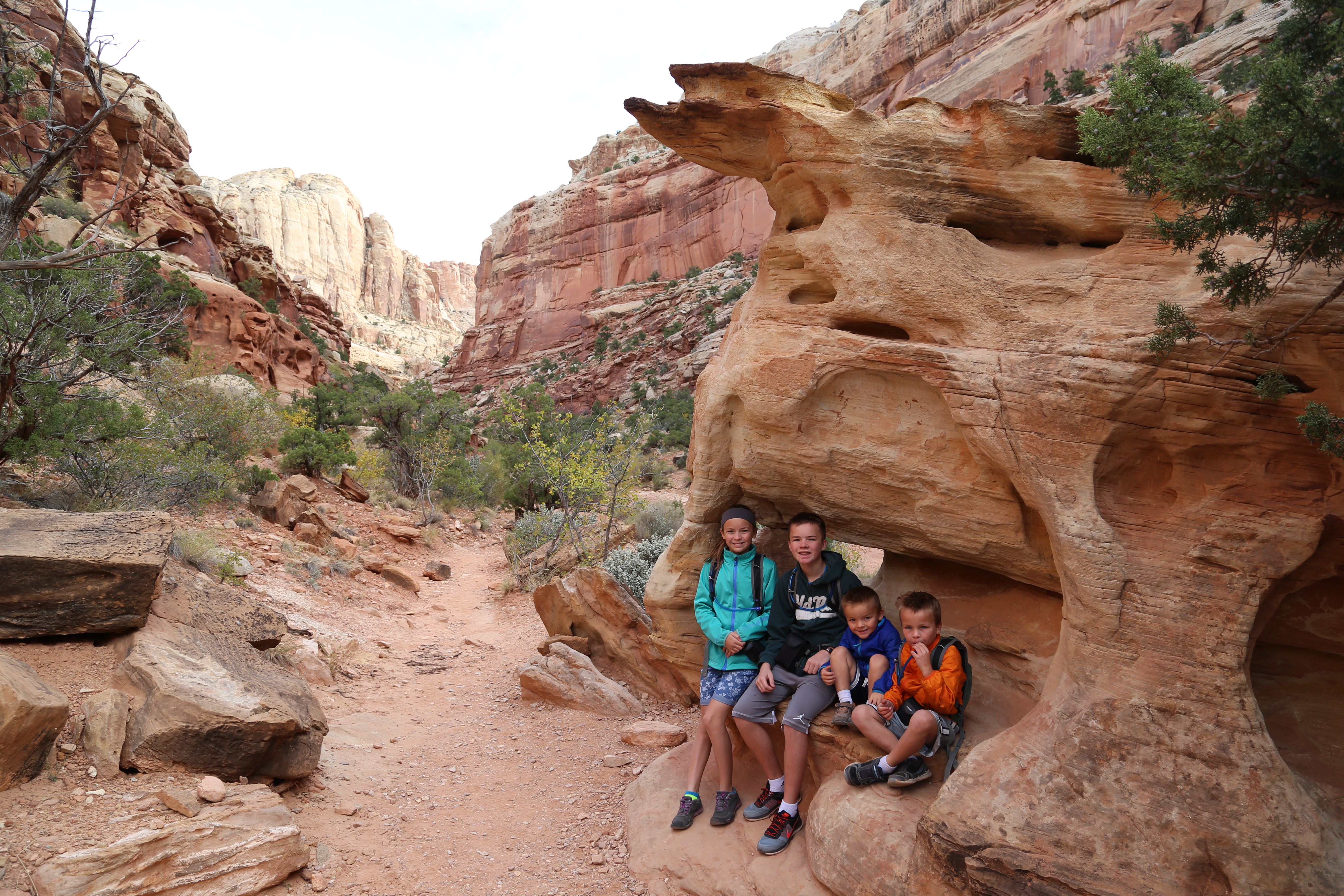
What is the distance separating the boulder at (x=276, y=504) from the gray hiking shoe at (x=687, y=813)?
961 cm

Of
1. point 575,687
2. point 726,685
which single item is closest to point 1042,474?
point 726,685

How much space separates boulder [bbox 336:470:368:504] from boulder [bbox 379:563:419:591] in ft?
15.2

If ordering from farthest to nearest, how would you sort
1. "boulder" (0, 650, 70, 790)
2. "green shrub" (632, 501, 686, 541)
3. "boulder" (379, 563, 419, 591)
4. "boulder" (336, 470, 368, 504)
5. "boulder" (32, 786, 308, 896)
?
"boulder" (336, 470, 368, 504) → "green shrub" (632, 501, 686, 541) → "boulder" (379, 563, 419, 591) → "boulder" (0, 650, 70, 790) → "boulder" (32, 786, 308, 896)

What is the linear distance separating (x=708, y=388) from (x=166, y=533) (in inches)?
155

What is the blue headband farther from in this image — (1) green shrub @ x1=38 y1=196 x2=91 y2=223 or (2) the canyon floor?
(1) green shrub @ x1=38 y1=196 x2=91 y2=223

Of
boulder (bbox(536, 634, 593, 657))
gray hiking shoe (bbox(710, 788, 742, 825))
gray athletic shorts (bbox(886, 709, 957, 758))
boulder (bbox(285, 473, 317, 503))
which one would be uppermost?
gray athletic shorts (bbox(886, 709, 957, 758))

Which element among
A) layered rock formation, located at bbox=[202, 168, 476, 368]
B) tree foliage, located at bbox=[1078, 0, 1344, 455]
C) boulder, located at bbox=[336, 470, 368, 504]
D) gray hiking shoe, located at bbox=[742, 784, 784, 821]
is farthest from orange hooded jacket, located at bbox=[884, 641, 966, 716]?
layered rock formation, located at bbox=[202, 168, 476, 368]

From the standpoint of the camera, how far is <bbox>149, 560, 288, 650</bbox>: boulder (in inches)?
190

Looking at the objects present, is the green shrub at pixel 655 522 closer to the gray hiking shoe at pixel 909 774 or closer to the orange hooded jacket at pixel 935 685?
the orange hooded jacket at pixel 935 685

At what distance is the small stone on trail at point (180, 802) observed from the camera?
3.61 meters

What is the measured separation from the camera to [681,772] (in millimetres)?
4953

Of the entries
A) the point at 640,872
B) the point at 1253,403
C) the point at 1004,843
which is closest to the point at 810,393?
the point at 1253,403

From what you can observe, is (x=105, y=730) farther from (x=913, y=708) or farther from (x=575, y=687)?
(x=913, y=708)

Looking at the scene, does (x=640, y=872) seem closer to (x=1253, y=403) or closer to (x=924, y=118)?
(x=1253, y=403)
